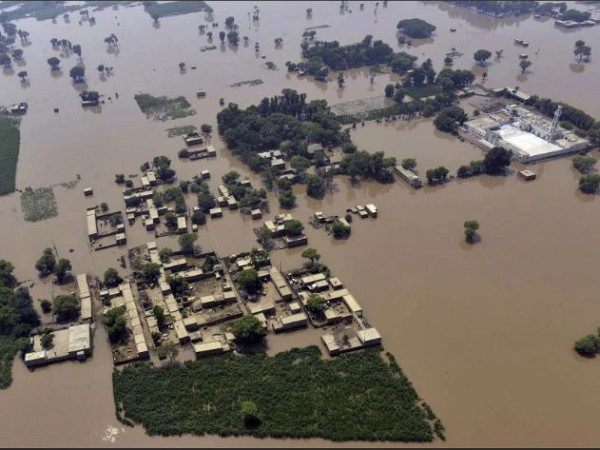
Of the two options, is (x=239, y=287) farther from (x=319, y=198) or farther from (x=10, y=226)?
(x=10, y=226)

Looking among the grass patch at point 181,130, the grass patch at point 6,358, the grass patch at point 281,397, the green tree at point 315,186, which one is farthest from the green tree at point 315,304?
the grass patch at point 181,130

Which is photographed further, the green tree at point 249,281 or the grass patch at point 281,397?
the green tree at point 249,281

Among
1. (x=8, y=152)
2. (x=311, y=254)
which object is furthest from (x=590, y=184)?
(x=8, y=152)

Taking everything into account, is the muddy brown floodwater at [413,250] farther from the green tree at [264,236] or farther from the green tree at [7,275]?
the green tree at [264,236]

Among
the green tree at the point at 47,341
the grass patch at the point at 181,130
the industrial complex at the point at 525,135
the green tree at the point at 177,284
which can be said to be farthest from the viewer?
the grass patch at the point at 181,130

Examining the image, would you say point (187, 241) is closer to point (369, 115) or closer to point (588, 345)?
point (588, 345)

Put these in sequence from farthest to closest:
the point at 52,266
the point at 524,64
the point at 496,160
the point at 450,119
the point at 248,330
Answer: the point at 524,64 → the point at 450,119 → the point at 496,160 → the point at 52,266 → the point at 248,330

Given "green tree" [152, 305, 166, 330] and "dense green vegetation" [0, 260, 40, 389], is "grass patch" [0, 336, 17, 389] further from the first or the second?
"green tree" [152, 305, 166, 330]
